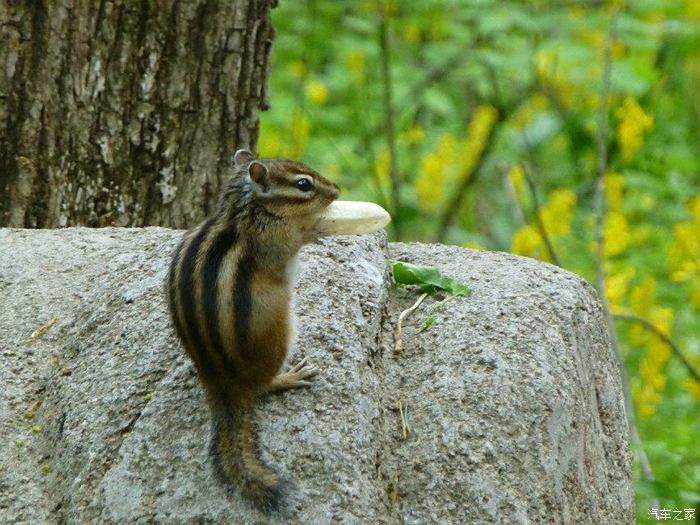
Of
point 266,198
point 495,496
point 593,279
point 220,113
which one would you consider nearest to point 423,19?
point 593,279

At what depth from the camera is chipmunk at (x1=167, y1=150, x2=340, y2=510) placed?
307 centimetres

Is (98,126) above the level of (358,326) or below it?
above

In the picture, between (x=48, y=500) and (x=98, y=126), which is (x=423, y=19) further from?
(x=48, y=500)

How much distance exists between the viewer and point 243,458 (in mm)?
3043

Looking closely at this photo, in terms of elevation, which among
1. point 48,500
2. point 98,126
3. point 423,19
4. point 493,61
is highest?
point 423,19

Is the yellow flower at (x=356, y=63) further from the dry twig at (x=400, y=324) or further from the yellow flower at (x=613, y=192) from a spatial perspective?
the dry twig at (x=400, y=324)

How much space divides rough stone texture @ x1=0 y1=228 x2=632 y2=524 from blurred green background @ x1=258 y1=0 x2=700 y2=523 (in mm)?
2059

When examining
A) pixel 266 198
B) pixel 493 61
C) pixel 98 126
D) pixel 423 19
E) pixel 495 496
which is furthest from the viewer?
pixel 423 19

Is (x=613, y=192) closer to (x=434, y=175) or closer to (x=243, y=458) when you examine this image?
(x=434, y=175)

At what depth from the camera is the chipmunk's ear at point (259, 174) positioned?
11.4ft

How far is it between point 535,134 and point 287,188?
534 cm

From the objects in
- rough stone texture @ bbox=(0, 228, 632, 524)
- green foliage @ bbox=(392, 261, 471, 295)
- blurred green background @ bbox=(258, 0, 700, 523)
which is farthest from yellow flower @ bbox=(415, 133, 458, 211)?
green foliage @ bbox=(392, 261, 471, 295)

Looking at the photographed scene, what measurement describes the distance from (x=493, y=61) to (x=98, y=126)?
3448 mm

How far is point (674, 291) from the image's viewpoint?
6.86 metres
